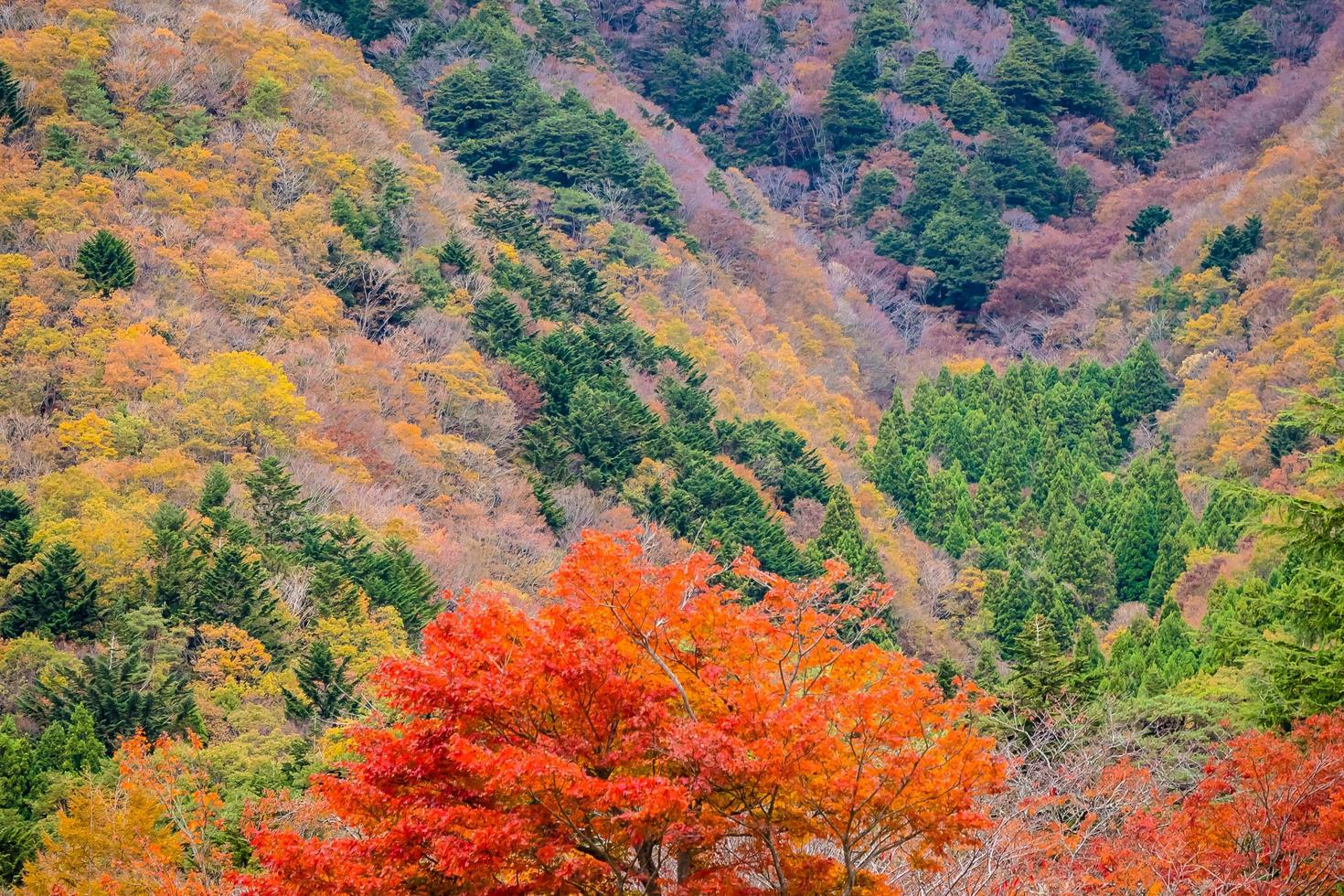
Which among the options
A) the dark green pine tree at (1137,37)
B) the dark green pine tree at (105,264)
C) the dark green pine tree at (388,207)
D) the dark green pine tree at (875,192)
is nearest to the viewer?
the dark green pine tree at (105,264)

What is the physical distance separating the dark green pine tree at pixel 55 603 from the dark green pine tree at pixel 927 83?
83286 millimetres

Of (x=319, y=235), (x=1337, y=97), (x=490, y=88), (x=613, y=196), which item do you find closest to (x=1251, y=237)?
(x=1337, y=97)

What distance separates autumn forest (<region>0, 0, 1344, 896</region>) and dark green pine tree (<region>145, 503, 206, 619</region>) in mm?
101

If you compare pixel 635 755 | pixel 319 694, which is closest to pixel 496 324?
pixel 319 694

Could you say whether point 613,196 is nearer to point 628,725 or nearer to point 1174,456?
point 1174,456

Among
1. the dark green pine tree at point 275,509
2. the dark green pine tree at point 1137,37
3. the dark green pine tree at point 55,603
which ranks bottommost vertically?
the dark green pine tree at point 55,603

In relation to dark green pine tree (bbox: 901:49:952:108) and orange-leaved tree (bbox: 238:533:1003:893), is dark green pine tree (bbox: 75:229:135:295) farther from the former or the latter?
dark green pine tree (bbox: 901:49:952:108)

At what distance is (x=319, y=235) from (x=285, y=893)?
40747 mm

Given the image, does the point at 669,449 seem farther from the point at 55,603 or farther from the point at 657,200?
the point at 657,200

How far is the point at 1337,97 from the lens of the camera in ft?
287

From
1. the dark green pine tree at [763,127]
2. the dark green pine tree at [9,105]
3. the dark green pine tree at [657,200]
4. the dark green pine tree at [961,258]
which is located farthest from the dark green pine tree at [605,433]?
the dark green pine tree at [763,127]

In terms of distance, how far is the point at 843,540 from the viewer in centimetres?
5362

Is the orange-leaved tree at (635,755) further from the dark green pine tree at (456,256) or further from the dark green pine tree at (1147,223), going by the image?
the dark green pine tree at (1147,223)

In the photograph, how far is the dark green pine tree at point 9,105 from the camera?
50594mm
